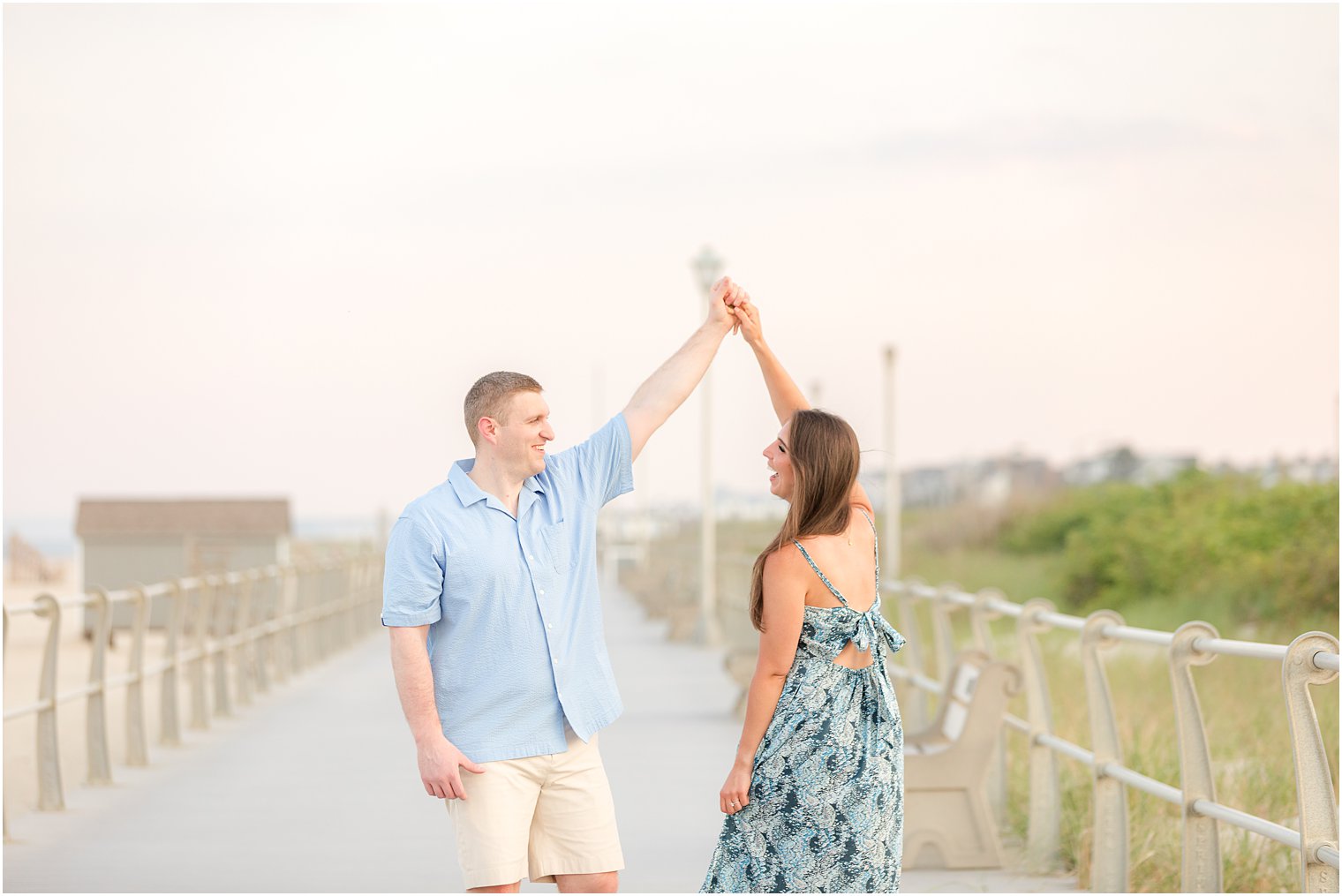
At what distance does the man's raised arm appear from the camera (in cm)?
452

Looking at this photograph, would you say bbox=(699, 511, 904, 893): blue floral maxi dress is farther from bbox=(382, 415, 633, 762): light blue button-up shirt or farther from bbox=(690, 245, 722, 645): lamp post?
bbox=(690, 245, 722, 645): lamp post

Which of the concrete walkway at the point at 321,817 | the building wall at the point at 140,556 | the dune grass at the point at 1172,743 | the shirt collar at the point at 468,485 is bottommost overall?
the concrete walkway at the point at 321,817

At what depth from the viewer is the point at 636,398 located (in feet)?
15.1

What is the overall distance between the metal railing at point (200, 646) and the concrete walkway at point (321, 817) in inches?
10.8

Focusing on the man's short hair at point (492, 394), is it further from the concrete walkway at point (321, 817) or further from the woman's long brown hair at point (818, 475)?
the concrete walkway at point (321, 817)

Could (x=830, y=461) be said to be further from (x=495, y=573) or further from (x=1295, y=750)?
(x=1295, y=750)

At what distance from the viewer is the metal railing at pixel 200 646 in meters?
8.77

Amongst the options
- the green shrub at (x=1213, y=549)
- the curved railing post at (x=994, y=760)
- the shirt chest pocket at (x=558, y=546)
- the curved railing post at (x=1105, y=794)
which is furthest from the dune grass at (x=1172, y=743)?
the shirt chest pocket at (x=558, y=546)

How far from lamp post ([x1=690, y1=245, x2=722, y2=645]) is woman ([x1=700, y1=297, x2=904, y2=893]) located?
15.0 meters

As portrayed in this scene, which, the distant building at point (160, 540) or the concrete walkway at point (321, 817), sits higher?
the distant building at point (160, 540)

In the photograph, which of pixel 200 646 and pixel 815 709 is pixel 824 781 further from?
pixel 200 646

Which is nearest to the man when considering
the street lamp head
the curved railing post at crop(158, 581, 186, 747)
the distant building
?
the curved railing post at crop(158, 581, 186, 747)

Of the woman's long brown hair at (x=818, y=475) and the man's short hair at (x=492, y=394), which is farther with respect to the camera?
the man's short hair at (x=492, y=394)

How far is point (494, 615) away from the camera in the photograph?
161 inches
